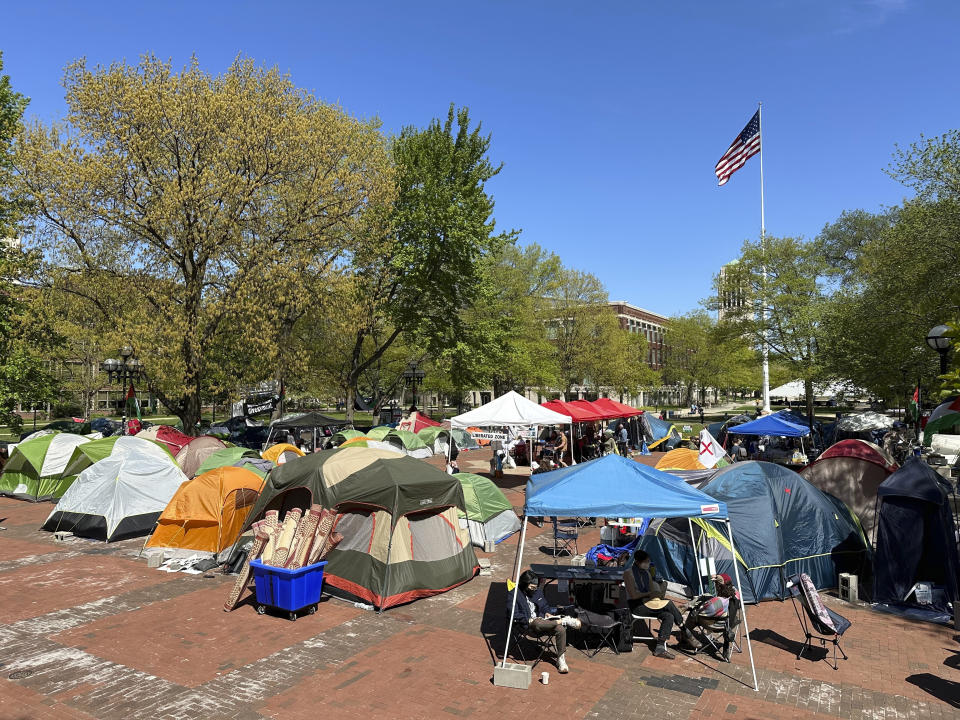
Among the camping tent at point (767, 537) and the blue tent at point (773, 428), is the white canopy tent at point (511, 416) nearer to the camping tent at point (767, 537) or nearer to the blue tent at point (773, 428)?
the blue tent at point (773, 428)

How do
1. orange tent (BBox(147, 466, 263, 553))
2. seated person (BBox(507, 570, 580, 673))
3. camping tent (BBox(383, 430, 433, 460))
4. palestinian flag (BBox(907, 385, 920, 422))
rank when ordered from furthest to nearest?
camping tent (BBox(383, 430, 433, 460)) < palestinian flag (BBox(907, 385, 920, 422)) < orange tent (BBox(147, 466, 263, 553)) < seated person (BBox(507, 570, 580, 673))

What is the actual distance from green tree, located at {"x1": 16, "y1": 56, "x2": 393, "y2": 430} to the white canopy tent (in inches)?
401

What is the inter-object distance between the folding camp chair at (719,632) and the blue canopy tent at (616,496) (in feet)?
0.90

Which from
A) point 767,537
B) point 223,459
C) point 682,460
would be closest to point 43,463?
point 223,459

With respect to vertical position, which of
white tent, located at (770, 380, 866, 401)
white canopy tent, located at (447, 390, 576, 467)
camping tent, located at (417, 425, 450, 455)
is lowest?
camping tent, located at (417, 425, 450, 455)

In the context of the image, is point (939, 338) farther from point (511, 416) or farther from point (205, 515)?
point (205, 515)

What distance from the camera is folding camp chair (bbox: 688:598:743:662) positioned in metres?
8.21

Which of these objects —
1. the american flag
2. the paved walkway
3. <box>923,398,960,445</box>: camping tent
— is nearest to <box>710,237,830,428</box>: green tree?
the american flag

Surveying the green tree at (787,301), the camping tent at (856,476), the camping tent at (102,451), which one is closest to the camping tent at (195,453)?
the camping tent at (102,451)

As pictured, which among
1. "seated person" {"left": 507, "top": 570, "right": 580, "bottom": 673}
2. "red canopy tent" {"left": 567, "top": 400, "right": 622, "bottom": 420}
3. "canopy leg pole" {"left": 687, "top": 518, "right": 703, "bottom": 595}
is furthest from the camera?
"red canopy tent" {"left": 567, "top": 400, "right": 622, "bottom": 420}

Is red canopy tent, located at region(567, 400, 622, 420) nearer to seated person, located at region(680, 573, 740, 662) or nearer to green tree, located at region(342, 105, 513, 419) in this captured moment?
green tree, located at region(342, 105, 513, 419)

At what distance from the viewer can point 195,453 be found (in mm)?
20625

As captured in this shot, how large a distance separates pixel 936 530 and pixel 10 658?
13902mm

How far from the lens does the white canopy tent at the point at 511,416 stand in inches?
844
